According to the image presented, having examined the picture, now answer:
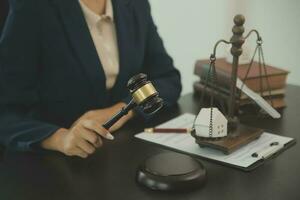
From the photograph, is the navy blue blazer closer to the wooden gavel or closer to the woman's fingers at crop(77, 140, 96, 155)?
the woman's fingers at crop(77, 140, 96, 155)

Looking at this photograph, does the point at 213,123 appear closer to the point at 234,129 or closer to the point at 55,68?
the point at 234,129

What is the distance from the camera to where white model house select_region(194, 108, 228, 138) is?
0.94 meters

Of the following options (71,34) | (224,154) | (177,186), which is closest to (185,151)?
(224,154)

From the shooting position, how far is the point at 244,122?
4.04ft

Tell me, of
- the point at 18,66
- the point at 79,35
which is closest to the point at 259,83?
the point at 79,35

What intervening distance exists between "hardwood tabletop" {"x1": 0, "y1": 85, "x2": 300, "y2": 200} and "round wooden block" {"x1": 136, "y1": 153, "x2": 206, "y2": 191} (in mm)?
15

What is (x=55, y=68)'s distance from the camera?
4.10 ft

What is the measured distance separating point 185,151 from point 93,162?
8.5 inches

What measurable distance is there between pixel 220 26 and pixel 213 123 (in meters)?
1.32

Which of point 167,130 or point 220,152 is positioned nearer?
point 220,152

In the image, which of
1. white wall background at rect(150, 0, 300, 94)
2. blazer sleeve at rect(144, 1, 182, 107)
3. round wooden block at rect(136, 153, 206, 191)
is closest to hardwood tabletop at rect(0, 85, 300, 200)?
round wooden block at rect(136, 153, 206, 191)

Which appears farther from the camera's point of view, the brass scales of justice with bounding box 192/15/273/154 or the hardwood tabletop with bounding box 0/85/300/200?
the brass scales of justice with bounding box 192/15/273/154

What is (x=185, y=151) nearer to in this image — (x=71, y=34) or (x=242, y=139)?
(x=242, y=139)

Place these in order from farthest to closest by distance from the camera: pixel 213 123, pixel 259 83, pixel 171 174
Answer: pixel 259 83 → pixel 213 123 → pixel 171 174
